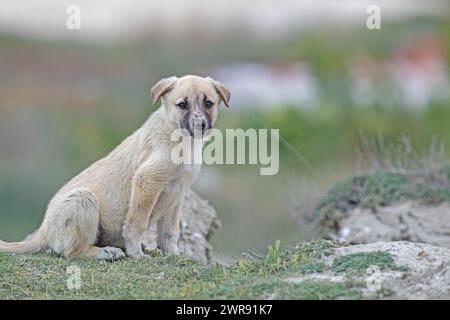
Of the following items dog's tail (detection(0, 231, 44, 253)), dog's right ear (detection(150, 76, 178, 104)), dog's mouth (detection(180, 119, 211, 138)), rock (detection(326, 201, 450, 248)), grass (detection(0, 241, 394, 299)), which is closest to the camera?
grass (detection(0, 241, 394, 299))

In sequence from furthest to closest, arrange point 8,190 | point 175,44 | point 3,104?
point 175,44 < point 3,104 < point 8,190

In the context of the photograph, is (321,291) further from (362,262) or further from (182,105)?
(182,105)

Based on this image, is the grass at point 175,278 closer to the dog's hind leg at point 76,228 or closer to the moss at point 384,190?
the dog's hind leg at point 76,228

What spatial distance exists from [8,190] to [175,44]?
10839mm

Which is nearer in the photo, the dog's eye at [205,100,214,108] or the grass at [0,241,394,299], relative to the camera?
the grass at [0,241,394,299]

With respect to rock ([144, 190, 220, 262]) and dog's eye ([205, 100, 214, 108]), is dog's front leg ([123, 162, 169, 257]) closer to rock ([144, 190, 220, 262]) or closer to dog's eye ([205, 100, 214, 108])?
dog's eye ([205, 100, 214, 108])

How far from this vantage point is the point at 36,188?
62.3ft

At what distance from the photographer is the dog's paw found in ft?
28.6

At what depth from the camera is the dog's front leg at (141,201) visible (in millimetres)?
8781

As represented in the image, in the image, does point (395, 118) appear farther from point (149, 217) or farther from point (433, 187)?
point (149, 217)

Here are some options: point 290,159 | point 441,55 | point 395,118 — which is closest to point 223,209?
point 290,159

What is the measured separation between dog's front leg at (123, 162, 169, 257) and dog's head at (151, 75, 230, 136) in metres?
0.51

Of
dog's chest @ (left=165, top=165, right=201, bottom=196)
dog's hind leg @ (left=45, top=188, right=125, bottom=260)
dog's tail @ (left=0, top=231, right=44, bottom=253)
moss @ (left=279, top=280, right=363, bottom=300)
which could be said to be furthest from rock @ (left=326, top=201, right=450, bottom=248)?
moss @ (left=279, top=280, right=363, bottom=300)

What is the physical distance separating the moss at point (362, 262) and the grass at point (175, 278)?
0.14 m
